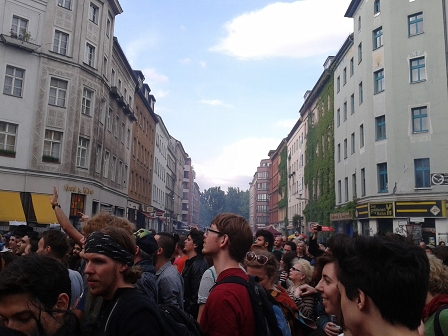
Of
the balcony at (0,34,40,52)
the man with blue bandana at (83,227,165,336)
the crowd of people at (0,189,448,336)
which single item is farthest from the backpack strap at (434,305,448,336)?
the balcony at (0,34,40,52)

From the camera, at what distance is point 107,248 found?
2691 mm

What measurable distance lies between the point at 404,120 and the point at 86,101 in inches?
868

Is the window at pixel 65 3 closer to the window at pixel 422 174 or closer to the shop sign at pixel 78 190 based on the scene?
the shop sign at pixel 78 190

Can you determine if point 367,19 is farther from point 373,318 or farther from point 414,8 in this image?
point 373,318

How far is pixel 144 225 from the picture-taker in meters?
45.6

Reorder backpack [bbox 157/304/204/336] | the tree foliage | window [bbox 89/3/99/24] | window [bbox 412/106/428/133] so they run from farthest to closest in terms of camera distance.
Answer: the tree foliage < window [bbox 89/3/99/24] < window [bbox 412/106/428/133] < backpack [bbox 157/304/204/336]

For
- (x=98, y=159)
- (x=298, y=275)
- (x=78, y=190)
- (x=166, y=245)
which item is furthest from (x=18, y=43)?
(x=298, y=275)

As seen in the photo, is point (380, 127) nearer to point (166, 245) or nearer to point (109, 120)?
point (109, 120)

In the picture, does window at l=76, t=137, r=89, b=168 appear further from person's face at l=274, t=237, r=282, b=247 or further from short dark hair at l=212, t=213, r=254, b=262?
short dark hair at l=212, t=213, r=254, b=262

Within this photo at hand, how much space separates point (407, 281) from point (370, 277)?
155mm

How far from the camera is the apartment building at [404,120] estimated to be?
81.6ft

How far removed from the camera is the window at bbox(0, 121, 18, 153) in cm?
2300

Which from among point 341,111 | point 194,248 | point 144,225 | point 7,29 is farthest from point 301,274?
point 144,225

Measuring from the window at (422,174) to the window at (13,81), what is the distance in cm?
2607
